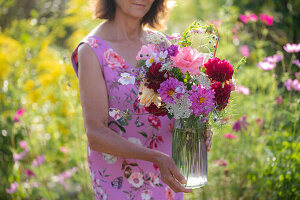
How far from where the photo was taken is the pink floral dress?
5.02ft

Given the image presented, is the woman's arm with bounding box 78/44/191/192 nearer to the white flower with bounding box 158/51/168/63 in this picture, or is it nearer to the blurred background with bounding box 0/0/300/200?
the white flower with bounding box 158/51/168/63

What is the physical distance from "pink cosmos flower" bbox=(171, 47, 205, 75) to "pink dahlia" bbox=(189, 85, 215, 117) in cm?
6

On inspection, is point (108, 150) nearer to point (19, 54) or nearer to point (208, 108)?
point (208, 108)

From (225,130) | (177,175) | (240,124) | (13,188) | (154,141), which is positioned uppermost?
(177,175)

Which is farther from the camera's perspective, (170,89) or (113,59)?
(113,59)

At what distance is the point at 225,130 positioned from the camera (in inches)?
77.2

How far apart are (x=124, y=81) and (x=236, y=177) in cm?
171

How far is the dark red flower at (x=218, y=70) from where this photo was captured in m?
1.18

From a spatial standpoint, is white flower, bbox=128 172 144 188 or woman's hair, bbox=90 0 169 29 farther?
woman's hair, bbox=90 0 169 29

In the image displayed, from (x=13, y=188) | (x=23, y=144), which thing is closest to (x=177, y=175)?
(x=13, y=188)

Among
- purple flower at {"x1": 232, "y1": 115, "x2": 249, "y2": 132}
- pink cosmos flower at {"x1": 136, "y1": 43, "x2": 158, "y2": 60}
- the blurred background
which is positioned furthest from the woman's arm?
purple flower at {"x1": 232, "y1": 115, "x2": 249, "y2": 132}

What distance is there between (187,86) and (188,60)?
0.11 metres

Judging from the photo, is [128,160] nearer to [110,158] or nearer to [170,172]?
[110,158]

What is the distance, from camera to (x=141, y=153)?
1319 mm
